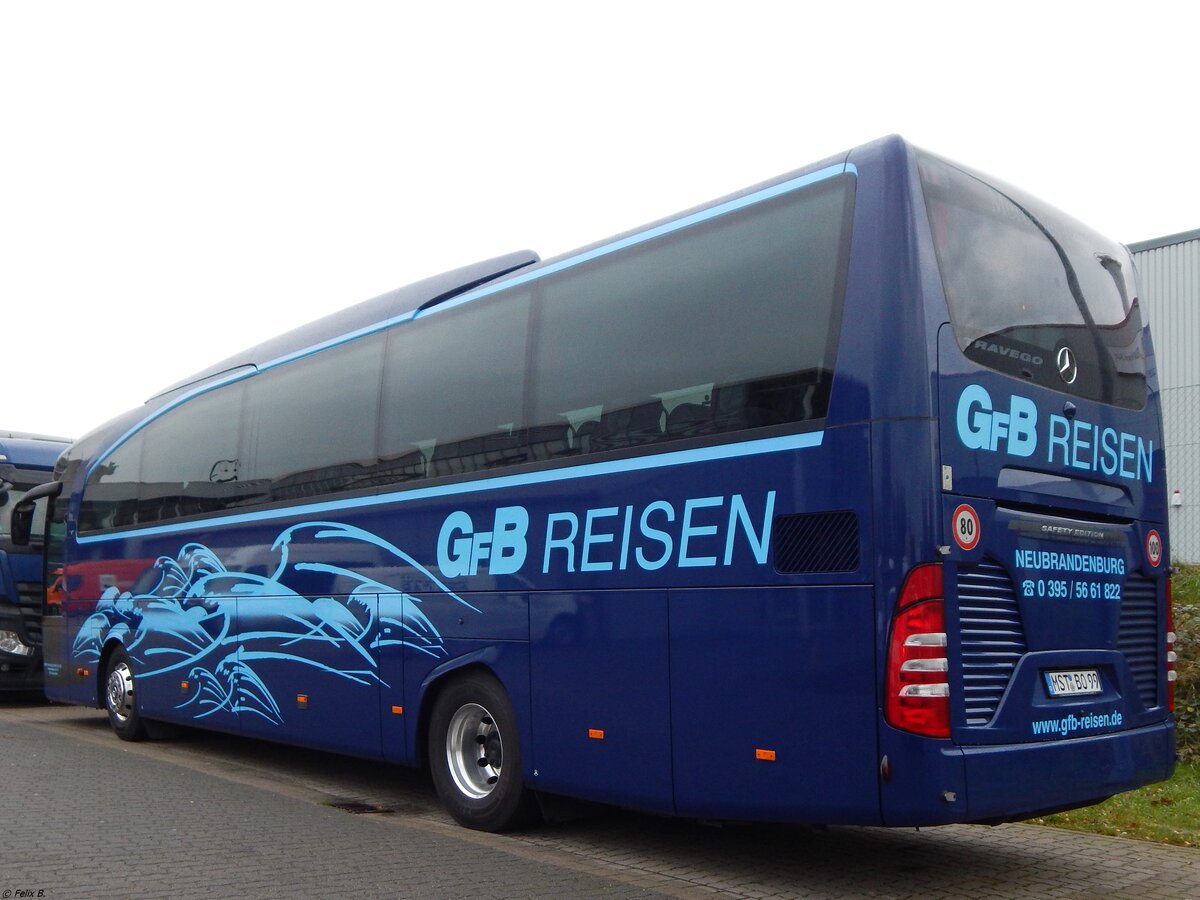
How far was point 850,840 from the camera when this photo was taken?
25.5 feet

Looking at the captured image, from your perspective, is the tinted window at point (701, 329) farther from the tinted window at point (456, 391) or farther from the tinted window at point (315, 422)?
the tinted window at point (315, 422)

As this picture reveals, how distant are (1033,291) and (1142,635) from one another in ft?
6.83

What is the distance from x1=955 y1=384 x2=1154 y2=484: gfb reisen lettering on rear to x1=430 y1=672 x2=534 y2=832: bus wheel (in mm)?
3571

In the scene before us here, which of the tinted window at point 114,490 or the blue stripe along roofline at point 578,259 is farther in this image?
the tinted window at point 114,490

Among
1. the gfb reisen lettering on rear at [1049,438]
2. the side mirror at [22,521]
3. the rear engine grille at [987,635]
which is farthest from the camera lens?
the side mirror at [22,521]

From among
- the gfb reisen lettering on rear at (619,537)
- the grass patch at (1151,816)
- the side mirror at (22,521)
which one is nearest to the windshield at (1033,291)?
the gfb reisen lettering on rear at (619,537)

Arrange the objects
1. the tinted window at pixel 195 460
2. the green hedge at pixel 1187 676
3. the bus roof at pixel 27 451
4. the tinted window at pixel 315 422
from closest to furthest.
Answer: the tinted window at pixel 315 422 → the green hedge at pixel 1187 676 → the tinted window at pixel 195 460 → the bus roof at pixel 27 451

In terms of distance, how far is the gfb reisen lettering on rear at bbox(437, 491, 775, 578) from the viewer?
632 centimetres

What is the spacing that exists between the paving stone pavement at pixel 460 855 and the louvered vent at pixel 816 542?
1820 mm

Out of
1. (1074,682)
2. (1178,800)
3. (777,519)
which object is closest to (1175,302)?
(1178,800)

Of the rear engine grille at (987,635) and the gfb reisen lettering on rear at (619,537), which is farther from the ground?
the gfb reisen lettering on rear at (619,537)

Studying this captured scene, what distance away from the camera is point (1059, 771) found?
19.5 ft

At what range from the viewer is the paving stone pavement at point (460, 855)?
6.36 m

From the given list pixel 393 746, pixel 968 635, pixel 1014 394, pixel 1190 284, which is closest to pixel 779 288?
pixel 1014 394
